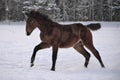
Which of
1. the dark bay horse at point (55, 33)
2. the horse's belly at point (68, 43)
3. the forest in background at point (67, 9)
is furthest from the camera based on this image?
the forest in background at point (67, 9)

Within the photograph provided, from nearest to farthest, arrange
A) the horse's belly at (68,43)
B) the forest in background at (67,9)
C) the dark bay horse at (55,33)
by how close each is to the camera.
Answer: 1. the dark bay horse at (55,33)
2. the horse's belly at (68,43)
3. the forest in background at (67,9)

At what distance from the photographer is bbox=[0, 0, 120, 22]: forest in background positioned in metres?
56.8

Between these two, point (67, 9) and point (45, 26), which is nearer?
point (45, 26)

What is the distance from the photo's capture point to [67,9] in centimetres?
6138

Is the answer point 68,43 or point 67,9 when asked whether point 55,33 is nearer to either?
point 68,43

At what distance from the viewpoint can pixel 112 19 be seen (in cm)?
6050

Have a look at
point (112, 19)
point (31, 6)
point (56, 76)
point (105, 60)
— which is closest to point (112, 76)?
point (56, 76)

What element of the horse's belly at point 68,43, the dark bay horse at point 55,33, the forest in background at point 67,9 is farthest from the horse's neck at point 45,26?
the forest in background at point 67,9

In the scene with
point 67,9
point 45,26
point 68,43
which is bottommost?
point 67,9

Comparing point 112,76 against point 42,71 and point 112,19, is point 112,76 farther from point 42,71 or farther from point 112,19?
point 112,19

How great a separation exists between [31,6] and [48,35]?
4790 cm

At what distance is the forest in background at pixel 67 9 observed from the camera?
186 ft

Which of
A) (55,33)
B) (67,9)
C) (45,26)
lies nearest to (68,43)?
(55,33)

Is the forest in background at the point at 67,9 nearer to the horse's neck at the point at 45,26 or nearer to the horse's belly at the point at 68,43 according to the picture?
the horse's belly at the point at 68,43
